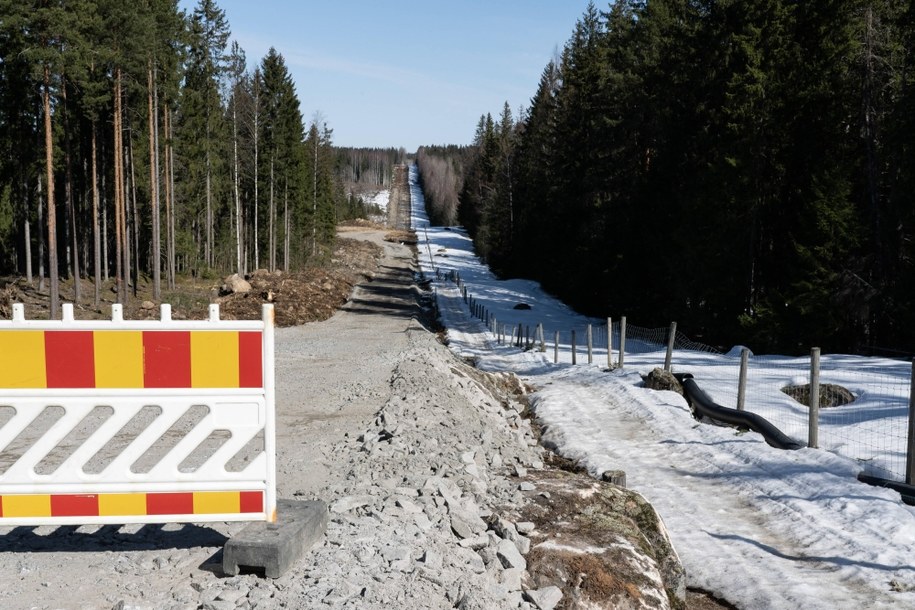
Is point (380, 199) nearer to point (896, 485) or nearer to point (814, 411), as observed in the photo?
point (814, 411)

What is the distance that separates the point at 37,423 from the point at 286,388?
17.0ft

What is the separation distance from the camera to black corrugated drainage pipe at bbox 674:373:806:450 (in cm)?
1089

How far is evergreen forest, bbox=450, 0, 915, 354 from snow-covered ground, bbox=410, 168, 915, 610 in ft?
18.1

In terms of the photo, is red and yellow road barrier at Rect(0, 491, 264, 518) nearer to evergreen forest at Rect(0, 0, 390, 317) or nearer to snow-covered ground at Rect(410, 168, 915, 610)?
snow-covered ground at Rect(410, 168, 915, 610)

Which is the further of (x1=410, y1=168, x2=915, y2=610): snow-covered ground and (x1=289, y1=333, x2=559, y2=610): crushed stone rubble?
(x1=410, y1=168, x2=915, y2=610): snow-covered ground

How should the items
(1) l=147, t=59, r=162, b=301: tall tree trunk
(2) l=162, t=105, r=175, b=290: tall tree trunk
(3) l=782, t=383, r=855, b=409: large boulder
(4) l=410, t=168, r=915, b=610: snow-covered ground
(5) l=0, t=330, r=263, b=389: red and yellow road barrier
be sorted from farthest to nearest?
(2) l=162, t=105, r=175, b=290: tall tree trunk → (1) l=147, t=59, r=162, b=301: tall tree trunk → (3) l=782, t=383, r=855, b=409: large boulder → (4) l=410, t=168, r=915, b=610: snow-covered ground → (5) l=0, t=330, r=263, b=389: red and yellow road barrier

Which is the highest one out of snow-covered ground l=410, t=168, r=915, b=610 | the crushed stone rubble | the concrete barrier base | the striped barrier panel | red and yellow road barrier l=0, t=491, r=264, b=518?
the striped barrier panel

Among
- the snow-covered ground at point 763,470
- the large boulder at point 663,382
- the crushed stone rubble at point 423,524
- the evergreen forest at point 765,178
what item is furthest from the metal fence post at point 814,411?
the evergreen forest at point 765,178

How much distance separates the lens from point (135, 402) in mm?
3926

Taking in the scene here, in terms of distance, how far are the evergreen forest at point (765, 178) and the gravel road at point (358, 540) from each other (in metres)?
15.3

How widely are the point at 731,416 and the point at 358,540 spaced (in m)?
9.47

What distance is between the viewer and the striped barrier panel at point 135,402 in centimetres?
385

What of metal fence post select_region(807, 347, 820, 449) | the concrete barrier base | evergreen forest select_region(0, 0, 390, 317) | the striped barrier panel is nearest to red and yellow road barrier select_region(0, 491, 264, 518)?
the striped barrier panel

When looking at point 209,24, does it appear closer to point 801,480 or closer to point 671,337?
point 671,337
